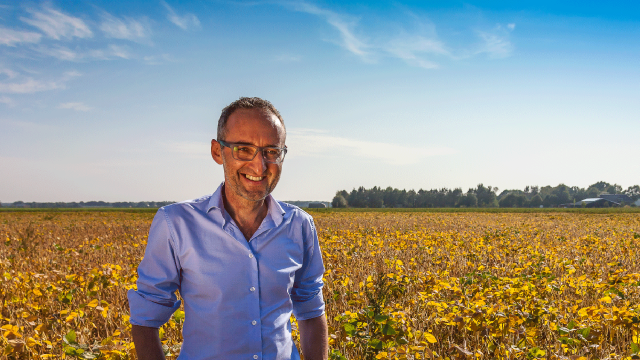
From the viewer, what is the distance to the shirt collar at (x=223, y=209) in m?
1.87

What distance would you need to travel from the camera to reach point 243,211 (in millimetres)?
1975

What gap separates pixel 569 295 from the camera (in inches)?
204

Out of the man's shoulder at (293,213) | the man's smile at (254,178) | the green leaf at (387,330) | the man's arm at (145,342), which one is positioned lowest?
the green leaf at (387,330)

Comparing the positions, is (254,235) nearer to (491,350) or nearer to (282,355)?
(282,355)

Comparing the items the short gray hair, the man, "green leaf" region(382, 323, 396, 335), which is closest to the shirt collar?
the man

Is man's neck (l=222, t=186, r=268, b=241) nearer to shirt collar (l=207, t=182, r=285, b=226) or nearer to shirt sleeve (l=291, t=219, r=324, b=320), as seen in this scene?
shirt collar (l=207, t=182, r=285, b=226)

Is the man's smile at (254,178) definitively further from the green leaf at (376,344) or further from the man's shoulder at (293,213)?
the green leaf at (376,344)

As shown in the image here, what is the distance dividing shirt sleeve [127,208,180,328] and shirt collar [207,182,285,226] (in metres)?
0.22

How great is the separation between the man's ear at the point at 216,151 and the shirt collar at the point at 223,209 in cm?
13

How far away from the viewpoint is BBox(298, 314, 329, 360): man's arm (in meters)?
2.08

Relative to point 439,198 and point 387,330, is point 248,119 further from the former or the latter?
point 439,198

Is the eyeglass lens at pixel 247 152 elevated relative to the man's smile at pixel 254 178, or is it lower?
elevated

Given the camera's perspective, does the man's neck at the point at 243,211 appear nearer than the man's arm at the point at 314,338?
Yes

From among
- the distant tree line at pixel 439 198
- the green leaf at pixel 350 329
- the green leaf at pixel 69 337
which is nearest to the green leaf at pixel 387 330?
the green leaf at pixel 350 329
